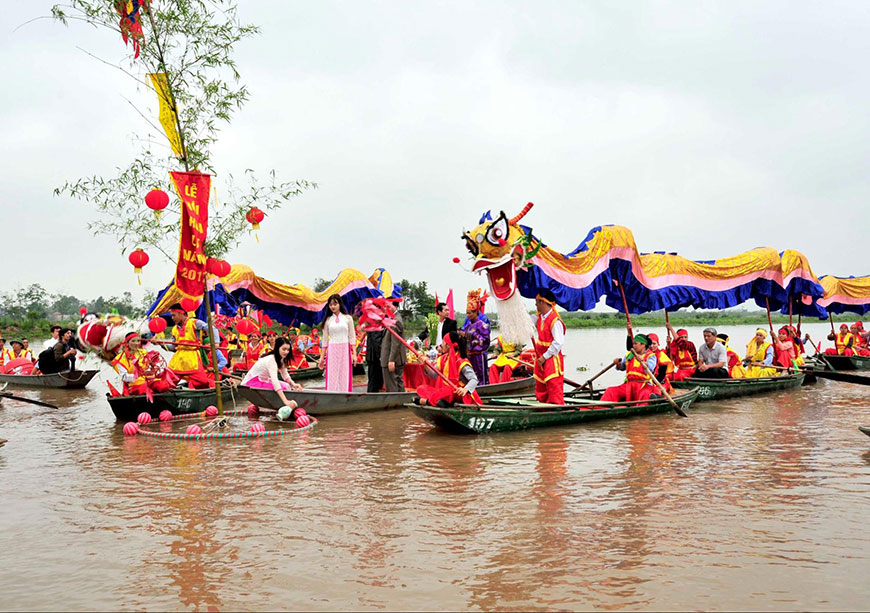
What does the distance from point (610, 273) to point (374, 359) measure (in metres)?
4.54

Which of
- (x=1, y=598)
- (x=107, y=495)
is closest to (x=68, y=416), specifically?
(x=107, y=495)

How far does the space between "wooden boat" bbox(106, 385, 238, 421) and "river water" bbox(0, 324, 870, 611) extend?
125cm

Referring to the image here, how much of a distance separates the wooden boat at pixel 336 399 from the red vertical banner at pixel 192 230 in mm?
1722

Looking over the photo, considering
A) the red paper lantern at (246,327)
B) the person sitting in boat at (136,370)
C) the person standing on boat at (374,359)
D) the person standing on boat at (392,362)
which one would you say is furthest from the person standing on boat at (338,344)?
the red paper lantern at (246,327)

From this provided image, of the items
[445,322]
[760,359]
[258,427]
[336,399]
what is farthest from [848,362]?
[258,427]

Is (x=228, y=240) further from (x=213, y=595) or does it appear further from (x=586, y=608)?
(x=586, y=608)

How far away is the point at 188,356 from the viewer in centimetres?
1169

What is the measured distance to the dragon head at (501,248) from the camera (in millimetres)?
11125

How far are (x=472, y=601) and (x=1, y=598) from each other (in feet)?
9.03

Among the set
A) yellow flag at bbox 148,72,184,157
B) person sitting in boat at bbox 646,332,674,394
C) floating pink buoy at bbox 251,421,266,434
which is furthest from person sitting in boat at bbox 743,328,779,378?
yellow flag at bbox 148,72,184,157

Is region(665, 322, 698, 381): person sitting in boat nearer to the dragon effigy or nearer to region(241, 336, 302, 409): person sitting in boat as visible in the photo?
the dragon effigy

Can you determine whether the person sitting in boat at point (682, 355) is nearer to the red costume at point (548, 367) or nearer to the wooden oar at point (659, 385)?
the wooden oar at point (659, 385)

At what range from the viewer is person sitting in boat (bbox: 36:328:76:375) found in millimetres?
16922

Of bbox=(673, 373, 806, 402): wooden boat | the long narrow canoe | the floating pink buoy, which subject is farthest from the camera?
the long narrow canoe
